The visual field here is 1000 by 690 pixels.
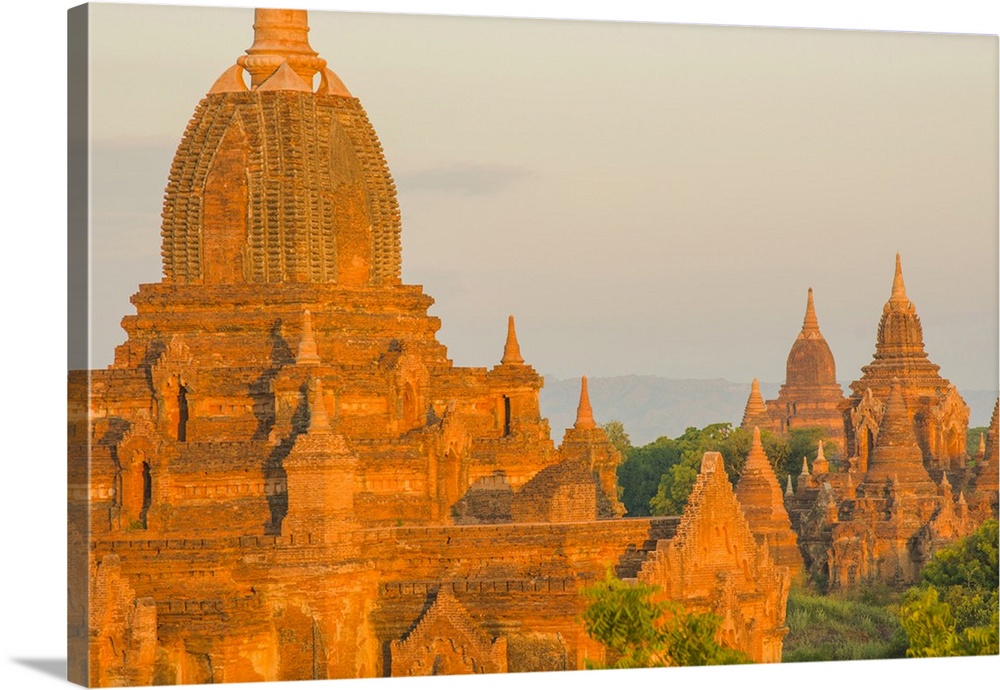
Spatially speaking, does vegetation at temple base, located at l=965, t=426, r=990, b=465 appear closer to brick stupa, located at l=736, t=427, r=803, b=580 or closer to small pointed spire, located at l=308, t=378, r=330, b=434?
brick stupa, located at l=736, t=427, r=803, b=580

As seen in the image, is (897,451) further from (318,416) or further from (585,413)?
(318,416)

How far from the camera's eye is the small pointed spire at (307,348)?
41.1 m

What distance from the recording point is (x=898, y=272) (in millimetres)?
43469

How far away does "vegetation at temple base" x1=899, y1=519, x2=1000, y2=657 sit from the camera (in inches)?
1494

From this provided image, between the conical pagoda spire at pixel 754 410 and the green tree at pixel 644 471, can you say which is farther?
the green tree at pixel 644 471

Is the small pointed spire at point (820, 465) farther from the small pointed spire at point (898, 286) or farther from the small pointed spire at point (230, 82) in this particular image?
the small pointed spire at point (230, 82)

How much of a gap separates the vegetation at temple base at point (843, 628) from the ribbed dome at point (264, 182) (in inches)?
297

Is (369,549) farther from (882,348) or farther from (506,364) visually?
(882,348)

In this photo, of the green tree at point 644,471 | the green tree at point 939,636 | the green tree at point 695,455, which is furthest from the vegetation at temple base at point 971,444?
the green tree at point 939,636

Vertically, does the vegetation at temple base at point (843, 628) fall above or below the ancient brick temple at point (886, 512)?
below

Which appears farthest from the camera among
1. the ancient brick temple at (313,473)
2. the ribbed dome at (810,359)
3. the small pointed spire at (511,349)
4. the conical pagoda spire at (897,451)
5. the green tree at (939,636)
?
the conical pagoda spire at (897,451)

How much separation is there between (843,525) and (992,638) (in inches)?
809

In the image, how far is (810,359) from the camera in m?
60.4

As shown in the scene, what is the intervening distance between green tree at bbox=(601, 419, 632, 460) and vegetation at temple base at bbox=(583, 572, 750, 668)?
36.7m
